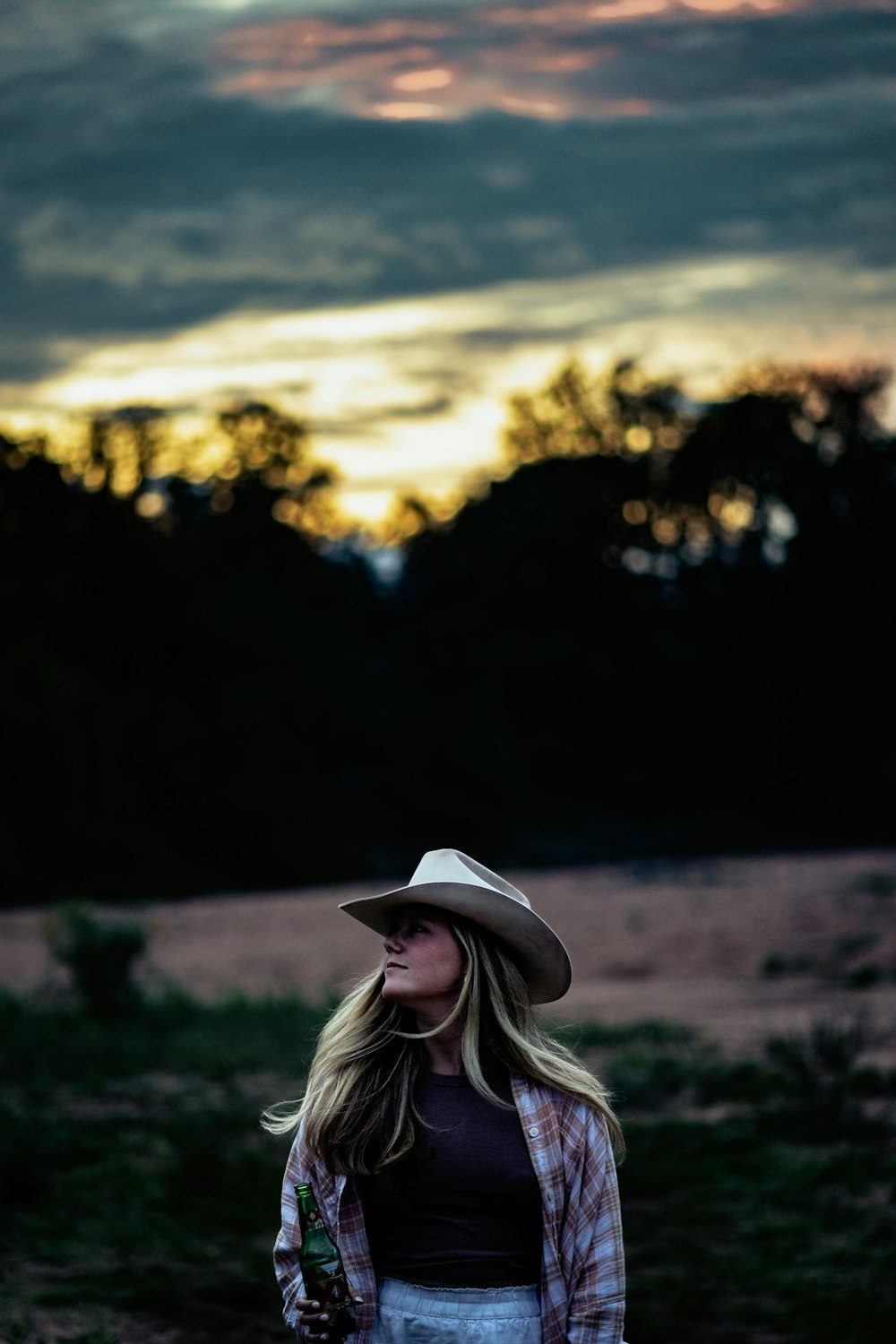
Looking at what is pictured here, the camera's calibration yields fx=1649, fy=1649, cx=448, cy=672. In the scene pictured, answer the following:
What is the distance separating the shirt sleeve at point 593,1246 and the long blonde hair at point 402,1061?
9 cm

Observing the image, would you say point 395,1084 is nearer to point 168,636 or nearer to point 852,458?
point 168,636

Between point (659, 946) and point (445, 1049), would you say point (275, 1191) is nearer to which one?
point (445, 1049)

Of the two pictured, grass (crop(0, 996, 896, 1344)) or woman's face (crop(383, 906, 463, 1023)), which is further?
grass (crop(0, 996, 896, 1344))

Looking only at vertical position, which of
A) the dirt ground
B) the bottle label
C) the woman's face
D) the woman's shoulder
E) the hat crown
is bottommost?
the dirt ground

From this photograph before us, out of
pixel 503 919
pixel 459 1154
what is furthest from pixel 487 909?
pixel 459 1154

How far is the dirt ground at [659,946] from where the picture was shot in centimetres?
1745

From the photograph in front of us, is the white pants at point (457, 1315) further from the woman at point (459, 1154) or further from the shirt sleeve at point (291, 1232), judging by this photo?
the shirt sleeve at point (291, 1232)

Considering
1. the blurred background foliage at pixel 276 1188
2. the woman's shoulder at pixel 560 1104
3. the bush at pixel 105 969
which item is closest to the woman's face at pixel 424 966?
the woman's shoulder at pixel 560 1104

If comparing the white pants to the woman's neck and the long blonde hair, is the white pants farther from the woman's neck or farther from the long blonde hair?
the woman's neck

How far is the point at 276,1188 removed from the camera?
27.9ft

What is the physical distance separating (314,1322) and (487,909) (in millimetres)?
796

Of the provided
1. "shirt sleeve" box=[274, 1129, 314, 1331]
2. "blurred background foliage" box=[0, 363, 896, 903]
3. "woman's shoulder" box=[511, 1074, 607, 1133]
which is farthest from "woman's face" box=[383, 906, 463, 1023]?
"blurred background foliage" box=[0, 363, 896, 903]

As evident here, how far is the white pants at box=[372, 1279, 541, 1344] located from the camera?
292 cm

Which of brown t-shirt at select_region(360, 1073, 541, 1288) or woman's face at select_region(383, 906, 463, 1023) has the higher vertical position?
woman's face at select_region(383, 906, 463, 1023)
